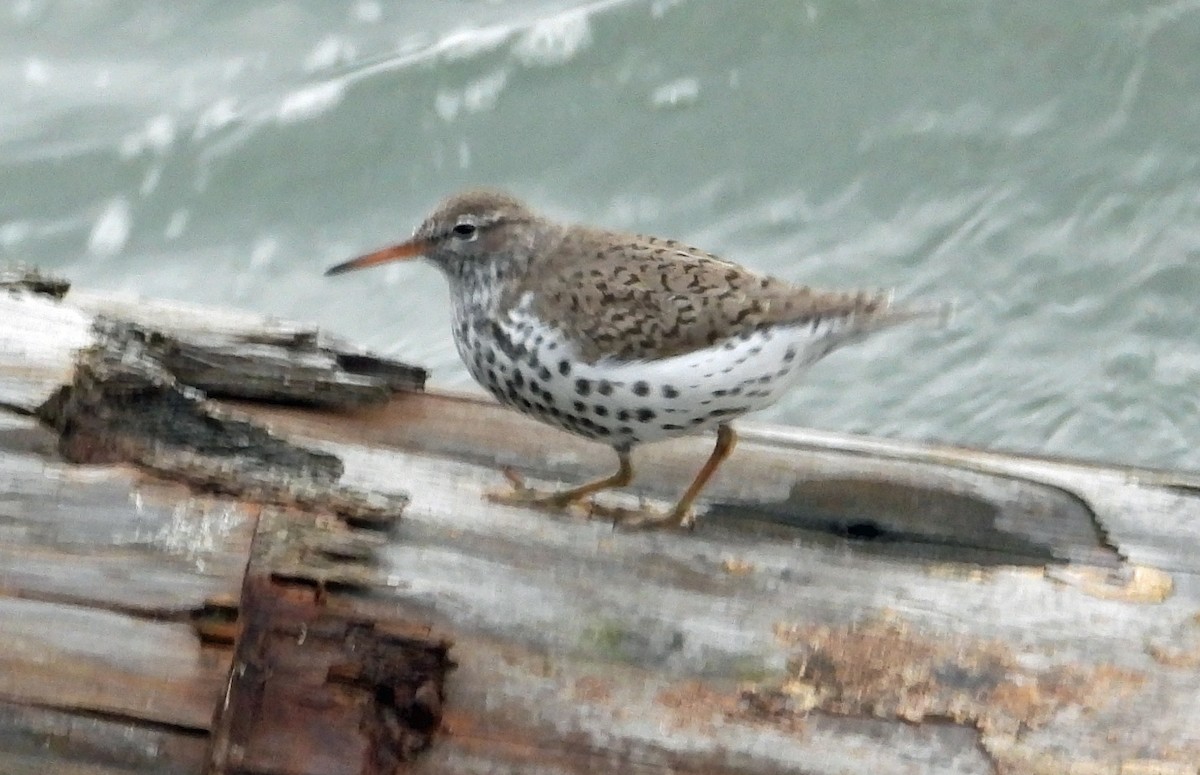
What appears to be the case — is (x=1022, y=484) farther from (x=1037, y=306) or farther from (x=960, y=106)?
(x=960, y=106)

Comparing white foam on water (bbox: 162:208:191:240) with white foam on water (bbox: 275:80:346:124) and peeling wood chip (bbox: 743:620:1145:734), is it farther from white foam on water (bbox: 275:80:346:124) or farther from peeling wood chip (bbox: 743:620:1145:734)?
peeling wood chip (bbox: 743:620:1145:734)

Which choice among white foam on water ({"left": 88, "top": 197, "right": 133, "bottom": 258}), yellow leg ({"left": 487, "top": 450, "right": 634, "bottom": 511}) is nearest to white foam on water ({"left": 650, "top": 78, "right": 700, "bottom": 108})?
white foam on water ({"left": 88, "top": 197, "right": 133, "bottom": 258})

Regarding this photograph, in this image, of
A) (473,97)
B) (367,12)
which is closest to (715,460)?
(473,97)

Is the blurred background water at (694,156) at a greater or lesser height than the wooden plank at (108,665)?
greater

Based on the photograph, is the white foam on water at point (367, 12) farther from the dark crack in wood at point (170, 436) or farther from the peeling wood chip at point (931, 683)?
the peeling wood chip at point (931, 683)

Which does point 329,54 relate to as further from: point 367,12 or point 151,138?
Result: point 151,138

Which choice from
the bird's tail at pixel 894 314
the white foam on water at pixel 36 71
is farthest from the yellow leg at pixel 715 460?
the white foam on water at pixel 36 71

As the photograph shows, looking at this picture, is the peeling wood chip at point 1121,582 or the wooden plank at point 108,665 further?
the peeling wood chip at point 1121,582

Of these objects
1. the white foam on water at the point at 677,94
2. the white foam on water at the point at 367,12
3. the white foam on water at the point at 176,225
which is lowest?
the white foam on water at the point at 176,225
